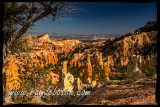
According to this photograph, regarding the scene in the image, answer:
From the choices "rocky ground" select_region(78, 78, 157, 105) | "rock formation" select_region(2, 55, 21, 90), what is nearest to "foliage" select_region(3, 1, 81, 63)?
"rock formation" select_region(2, 55, 21, 90)

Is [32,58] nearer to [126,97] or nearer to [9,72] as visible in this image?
[9,72]

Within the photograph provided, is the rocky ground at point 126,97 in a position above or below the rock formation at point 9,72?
below

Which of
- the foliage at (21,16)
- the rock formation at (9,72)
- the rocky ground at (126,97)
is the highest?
the foliage at (21,16)

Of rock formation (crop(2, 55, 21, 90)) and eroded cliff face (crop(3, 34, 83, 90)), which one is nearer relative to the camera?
rock formation (crop(2, 55, 21, 90))

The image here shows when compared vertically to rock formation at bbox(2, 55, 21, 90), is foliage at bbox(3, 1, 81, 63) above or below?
above

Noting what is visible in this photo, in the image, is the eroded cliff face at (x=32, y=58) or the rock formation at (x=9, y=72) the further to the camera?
the eroded cliff face at (x=32, y=58)

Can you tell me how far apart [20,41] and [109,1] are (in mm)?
3732

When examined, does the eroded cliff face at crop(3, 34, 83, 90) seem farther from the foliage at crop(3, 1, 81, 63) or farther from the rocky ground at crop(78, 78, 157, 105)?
the rocky ground at crop(78, 78, 157, 105)

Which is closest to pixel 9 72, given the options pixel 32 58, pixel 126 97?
pixel 32 58

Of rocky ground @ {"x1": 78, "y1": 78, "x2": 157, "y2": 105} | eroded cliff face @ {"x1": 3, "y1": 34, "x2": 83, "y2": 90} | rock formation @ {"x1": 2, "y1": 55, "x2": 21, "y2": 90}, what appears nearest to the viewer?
rocky ground @ {"x1": 78, "y1": 78, "x2": 157, "y2": 105}

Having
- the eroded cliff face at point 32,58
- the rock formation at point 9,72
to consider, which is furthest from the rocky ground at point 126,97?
the eroded cliff face at point 32,58

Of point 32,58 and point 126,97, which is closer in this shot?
point 126,97

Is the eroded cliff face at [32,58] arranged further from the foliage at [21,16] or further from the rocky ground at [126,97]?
the rocky ground at [126,97]

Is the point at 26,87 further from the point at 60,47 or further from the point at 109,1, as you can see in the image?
the point at 60,47
